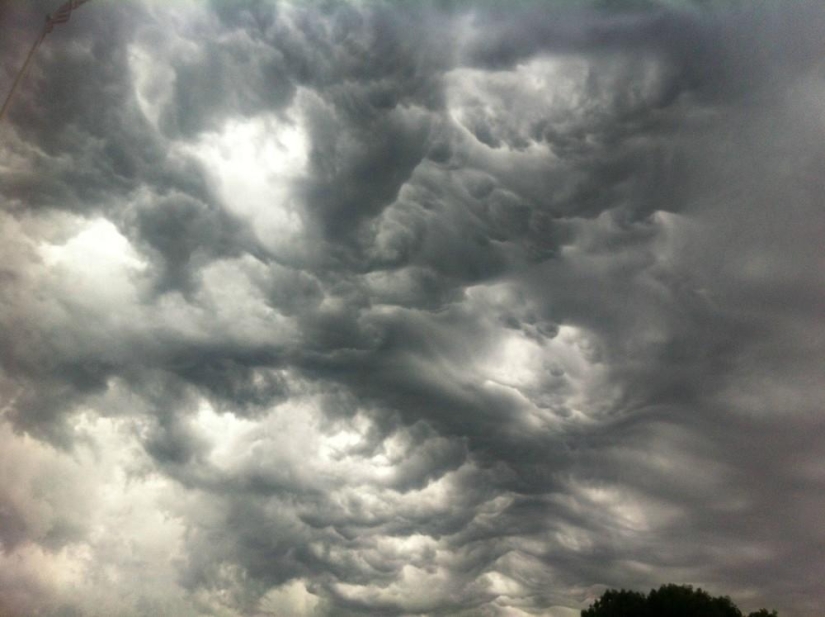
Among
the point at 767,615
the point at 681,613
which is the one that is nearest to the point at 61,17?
the point at 681,613

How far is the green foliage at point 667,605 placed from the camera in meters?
95.1

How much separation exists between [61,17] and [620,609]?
347ft

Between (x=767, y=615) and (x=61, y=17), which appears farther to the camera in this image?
(x=767, y=615)

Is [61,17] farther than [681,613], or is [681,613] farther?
[681,613]

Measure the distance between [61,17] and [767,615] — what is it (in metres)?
115

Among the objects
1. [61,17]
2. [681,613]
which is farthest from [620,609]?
[61,17]

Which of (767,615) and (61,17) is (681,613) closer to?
(767,615)

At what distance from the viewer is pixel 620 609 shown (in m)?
101

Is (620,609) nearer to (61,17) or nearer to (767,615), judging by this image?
(767,615)

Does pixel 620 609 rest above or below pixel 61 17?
below

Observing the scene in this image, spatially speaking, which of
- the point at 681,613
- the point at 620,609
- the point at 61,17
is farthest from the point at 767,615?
the point at 61,17

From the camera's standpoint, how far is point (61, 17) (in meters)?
25.9

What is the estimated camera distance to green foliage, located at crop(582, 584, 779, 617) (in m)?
95.1

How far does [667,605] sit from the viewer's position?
9625 cm
